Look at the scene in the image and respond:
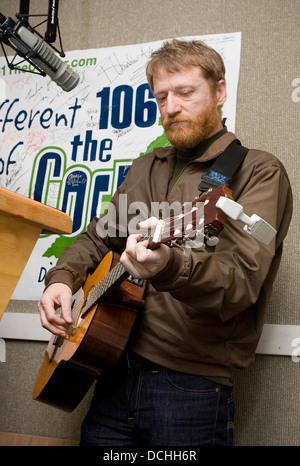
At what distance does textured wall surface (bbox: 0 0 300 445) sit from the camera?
5.66 feet

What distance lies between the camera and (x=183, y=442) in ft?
4.04

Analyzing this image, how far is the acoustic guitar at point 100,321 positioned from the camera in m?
0.94

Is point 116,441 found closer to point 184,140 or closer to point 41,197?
point 184,140

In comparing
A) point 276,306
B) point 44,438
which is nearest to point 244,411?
point 276,306

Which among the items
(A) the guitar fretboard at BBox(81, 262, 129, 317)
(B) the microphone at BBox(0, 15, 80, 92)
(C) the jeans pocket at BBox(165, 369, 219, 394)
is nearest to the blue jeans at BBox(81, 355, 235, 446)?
(C) the jeans pocket at BBox(165, 369, 219, 394)

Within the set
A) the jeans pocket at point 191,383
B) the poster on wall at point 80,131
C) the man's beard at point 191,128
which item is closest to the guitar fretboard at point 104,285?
the jeans pocket at point 191,383

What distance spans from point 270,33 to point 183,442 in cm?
145

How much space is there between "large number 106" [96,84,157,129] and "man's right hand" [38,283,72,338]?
2.91 ft

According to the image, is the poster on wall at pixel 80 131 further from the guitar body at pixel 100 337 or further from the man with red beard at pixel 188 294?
the guitar body at pixel 100 337

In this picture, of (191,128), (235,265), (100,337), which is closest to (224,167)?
(191,128)

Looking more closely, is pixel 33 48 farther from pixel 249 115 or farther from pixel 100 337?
pixel 249 115

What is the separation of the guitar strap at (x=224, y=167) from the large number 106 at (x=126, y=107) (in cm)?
73

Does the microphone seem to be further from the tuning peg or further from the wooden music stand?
the tuning peg

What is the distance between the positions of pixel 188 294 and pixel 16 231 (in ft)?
1.18
